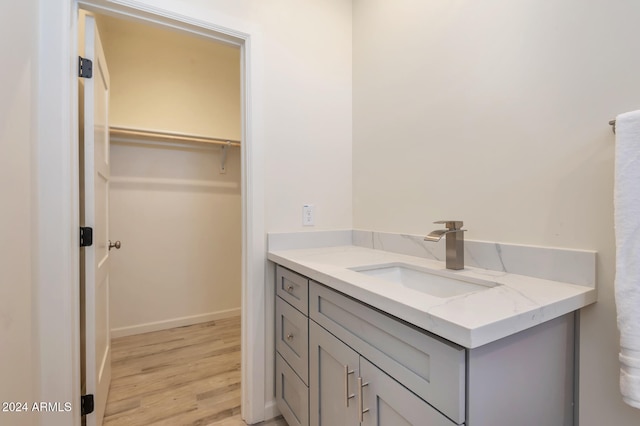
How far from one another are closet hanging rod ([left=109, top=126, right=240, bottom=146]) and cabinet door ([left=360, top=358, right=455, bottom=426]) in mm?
2398

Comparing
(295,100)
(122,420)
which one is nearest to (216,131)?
(295,100)

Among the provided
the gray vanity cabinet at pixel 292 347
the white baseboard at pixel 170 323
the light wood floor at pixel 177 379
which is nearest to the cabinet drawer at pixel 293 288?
the gray vanity cabinet at pixel 292 347

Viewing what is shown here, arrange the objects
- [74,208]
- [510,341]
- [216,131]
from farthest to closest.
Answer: [216,131], [74,208], [510,341]

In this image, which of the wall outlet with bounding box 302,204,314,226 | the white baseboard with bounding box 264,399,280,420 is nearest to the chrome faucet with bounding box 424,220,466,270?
the wall outlet with bounding box 302,204,314,226

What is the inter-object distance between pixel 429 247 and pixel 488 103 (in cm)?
63

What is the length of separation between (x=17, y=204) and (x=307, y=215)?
117 cm

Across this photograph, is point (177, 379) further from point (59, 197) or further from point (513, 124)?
A: point (513, 124)

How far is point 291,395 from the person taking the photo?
1354 mm

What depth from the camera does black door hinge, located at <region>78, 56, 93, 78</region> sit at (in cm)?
126

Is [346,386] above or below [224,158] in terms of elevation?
below

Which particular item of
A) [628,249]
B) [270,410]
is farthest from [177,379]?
[628,249]

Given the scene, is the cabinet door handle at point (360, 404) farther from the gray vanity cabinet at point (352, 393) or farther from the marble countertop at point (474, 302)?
the marble countertop at point (474, 302)

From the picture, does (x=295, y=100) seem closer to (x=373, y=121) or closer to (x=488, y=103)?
(x=373, y=121)

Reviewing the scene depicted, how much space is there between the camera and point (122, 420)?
4.94 ft
